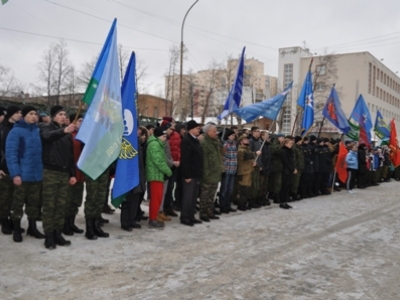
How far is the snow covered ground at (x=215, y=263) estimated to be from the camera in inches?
165

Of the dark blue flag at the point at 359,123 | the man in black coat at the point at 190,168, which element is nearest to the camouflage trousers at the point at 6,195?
the man in black coat at the point at 190,168

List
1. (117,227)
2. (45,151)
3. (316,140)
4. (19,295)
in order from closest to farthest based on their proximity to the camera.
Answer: (19,295) < (45,151) < (117,227) < (316,140)

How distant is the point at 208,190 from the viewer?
25.8 feet

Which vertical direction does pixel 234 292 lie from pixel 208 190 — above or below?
below

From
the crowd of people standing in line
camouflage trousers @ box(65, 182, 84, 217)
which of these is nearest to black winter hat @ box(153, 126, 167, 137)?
the crowd of people standing in line

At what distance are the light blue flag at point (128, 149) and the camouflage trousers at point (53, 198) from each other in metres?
1.03

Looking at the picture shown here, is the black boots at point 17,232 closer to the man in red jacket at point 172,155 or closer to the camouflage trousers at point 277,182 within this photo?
the man in red jacket at point 172,155

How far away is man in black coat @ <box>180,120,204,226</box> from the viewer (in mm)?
7367

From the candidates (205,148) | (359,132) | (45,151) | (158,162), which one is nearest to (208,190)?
(205,148)

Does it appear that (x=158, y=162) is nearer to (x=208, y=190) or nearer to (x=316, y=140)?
(x=208, y=190)

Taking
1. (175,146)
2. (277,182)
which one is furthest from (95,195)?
(277,182)

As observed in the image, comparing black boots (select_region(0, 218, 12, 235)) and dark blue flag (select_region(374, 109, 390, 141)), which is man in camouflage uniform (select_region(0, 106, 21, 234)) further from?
dark blue flag (select_region(374, 109, 390, 141))

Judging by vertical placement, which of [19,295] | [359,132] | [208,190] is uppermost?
[359,132]

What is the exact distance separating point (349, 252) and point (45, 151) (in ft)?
15.3
